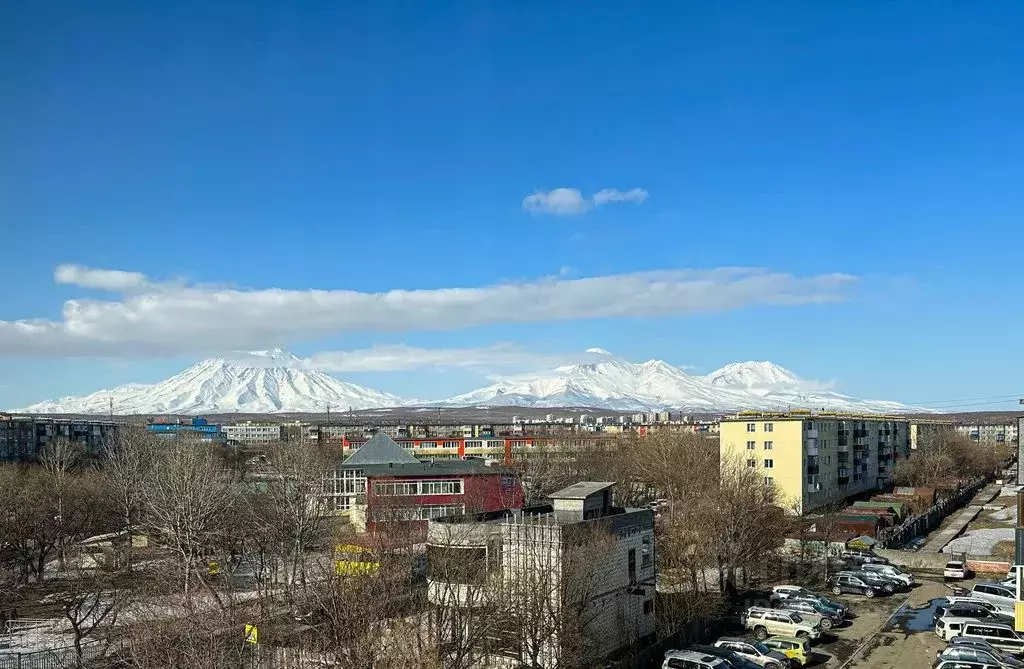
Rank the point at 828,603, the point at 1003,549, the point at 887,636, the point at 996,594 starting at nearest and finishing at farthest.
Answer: the point at 887,636 < the point at 828,603 < the point at 996,594 < the point at 1003,549

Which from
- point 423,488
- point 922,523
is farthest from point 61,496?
point 922,523

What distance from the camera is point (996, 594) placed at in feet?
112

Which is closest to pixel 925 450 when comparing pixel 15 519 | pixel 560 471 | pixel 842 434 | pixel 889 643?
pixel 842 434

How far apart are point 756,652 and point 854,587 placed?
44.0 ft

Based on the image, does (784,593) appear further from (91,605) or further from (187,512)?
(91,605)

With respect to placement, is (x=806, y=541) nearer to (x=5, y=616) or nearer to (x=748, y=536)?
(x=748, y=536)

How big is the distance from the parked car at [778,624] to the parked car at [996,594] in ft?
27.4

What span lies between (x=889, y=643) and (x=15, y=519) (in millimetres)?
39056

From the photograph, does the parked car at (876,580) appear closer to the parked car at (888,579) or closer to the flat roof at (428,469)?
the parked car at (888,579)

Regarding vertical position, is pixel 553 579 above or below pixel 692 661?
above

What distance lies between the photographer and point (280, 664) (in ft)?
66.2

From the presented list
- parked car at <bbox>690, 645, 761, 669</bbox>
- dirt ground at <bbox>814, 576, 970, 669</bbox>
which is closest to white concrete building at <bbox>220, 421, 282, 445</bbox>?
dirt ground at <bbox>814, 576, 970, 669</bbox>

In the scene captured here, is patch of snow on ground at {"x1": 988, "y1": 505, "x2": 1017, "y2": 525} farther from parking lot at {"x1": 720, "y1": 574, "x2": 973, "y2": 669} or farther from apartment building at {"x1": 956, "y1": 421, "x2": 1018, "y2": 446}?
apartment building at {"x1": 956, "y1": 421, "x2": 1018, "y2": 446}

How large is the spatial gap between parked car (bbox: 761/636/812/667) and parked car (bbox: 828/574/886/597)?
414 inches
